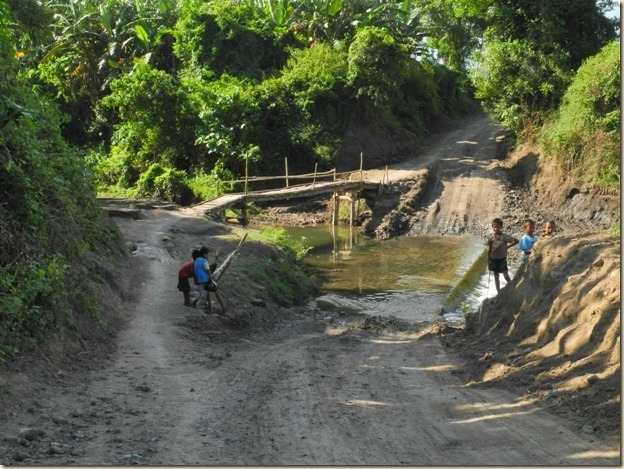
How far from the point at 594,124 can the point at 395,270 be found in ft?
43.1

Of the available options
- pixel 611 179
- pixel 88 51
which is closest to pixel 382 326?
pixel 611 179

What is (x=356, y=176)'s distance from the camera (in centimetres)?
3944

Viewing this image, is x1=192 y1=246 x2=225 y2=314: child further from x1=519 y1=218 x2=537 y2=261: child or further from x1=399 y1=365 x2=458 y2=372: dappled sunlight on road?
x1=519 y1=218 x2=537 y2=261: child

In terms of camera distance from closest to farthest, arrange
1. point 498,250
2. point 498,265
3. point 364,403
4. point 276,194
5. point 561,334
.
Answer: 1. point 364,403
2. point 561,334
3. point 498,250
4. point 498,265
5. point 276,194

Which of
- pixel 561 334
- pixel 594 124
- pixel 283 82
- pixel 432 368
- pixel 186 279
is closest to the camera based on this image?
pixel 561 334

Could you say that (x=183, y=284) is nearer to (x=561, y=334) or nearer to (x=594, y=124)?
(x=561, y=334)

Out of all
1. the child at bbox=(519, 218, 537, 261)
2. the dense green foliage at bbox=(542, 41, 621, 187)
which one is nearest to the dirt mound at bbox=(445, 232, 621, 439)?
the child at bbox=(519, 218, 537, 261)

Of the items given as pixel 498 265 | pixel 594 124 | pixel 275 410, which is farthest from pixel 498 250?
pixel 594 124

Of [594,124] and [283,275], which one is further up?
[594,124]

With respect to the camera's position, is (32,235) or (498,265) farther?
(498,265)

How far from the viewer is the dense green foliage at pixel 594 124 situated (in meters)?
32.2

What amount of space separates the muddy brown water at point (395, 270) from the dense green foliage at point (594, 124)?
6.44 meters

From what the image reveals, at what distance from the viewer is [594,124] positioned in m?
33.2

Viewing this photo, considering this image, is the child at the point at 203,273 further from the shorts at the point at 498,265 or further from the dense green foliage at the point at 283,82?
the dense green foliage at the point at 283,82
